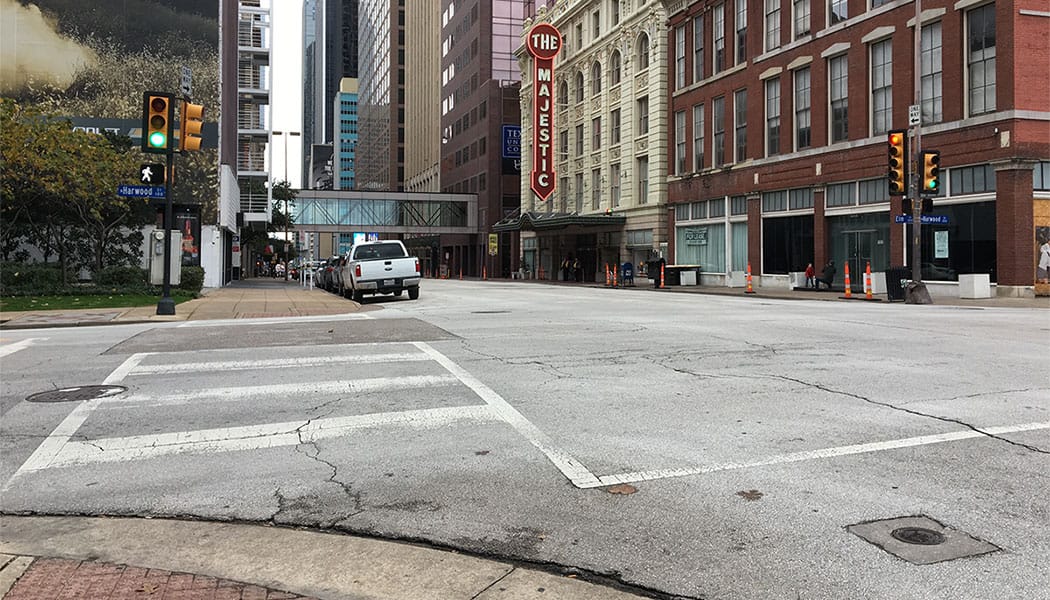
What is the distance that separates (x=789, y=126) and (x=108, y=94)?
3161 centimetres

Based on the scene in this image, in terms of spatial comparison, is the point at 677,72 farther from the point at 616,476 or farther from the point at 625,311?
the point at 616,476

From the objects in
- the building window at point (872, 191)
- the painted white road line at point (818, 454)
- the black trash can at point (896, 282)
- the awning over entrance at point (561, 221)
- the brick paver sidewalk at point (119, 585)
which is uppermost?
the awning over entrance at point (561, 221)

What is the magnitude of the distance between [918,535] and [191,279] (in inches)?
1061

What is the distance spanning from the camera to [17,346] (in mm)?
11180

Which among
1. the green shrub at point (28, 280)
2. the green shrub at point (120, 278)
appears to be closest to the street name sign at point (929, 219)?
the green shrub at point (120, 278)

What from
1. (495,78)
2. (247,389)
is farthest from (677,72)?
(247,389)

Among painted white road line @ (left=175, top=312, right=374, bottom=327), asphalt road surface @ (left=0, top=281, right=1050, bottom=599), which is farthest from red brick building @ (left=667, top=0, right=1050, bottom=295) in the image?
painted white road line @ (left=175, top=312, right=374, bottom=327)

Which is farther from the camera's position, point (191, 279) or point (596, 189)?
point (596, 189)

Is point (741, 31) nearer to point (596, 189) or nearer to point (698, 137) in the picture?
point (698, 137)

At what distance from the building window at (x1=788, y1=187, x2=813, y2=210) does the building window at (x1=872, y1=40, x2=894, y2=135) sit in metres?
4.38

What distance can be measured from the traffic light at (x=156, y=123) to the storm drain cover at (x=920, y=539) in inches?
613

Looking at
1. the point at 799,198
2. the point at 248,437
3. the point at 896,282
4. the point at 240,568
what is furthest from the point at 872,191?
the point at 240,568

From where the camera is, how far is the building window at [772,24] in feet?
119

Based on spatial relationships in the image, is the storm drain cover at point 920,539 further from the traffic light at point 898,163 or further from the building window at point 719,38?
the building window at point 719,38
